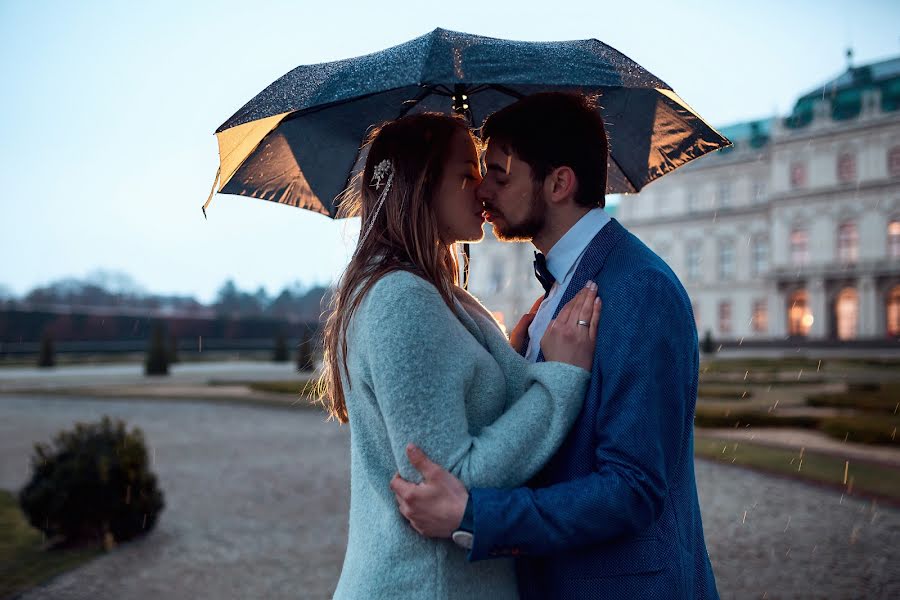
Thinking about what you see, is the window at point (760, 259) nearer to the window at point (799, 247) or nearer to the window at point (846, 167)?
the window at point (799, 247)

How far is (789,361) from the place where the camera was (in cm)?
2217

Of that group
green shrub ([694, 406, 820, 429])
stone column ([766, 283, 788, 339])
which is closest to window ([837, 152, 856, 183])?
stone column ([766, 283, 788, 339])

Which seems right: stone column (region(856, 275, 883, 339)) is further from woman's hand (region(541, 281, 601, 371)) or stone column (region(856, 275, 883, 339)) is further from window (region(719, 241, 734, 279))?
woman's hand (region(541, 281, 601, 371))

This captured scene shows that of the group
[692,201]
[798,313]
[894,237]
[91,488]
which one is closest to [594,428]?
[91,488]

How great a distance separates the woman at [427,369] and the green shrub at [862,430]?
895 centimetres

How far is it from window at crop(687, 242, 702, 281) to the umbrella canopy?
38.1 meters

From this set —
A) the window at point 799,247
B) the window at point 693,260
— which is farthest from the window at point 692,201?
the window at point 799,247

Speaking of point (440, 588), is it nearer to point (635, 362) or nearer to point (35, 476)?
point (635, 362)

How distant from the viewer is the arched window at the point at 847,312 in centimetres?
3158

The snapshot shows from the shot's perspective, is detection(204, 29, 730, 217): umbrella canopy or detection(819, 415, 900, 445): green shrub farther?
detection(819, 415, 900, 445): green shrub

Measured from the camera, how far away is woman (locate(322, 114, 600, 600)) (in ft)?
4.25

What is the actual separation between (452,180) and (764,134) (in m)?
42.2

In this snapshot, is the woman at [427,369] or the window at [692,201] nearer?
the woman at [427,369]

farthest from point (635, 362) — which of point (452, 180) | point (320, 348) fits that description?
point (320, 348)
